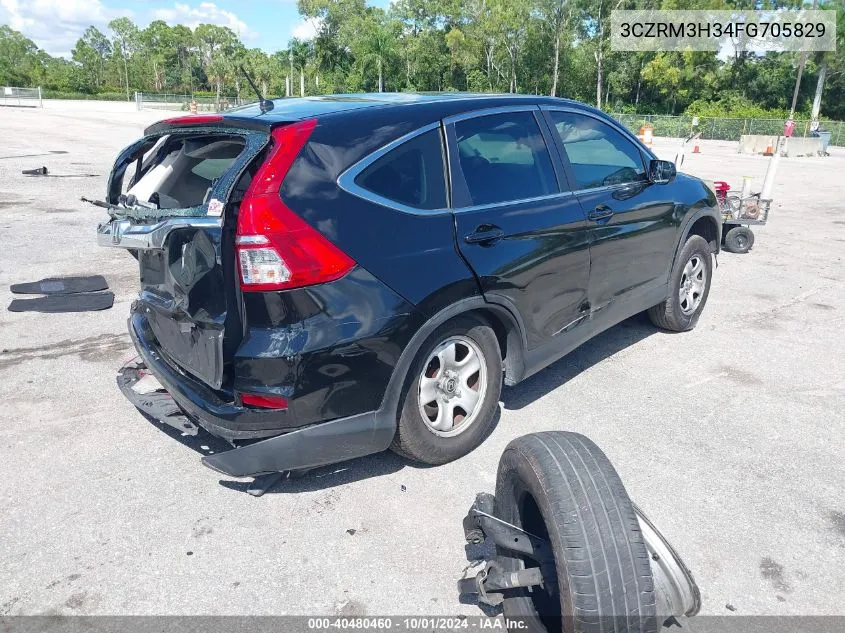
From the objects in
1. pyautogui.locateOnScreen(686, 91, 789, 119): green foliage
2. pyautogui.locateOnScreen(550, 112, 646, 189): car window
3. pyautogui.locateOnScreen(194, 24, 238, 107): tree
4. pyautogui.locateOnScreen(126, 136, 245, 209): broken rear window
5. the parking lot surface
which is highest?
pyautogui.locateOnScreen(194, 24, 238, 107): tree

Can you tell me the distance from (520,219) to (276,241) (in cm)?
142

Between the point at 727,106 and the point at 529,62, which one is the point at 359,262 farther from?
the point at 529,62

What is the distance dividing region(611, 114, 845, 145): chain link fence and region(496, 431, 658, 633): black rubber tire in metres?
40.3

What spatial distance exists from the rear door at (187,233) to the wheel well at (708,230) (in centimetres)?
370

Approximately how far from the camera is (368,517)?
3068 millimetres

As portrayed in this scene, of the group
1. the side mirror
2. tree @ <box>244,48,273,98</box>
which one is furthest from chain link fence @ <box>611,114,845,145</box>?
tree @ <box>244,48,273,98</box>

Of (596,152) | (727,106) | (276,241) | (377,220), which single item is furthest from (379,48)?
(276,241)

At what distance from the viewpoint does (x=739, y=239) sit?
8.50 metres

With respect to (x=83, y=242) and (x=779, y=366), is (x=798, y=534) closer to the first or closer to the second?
(x=779, y=366)

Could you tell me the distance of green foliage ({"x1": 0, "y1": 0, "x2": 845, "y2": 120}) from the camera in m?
63.2

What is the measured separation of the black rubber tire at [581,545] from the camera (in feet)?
6.40

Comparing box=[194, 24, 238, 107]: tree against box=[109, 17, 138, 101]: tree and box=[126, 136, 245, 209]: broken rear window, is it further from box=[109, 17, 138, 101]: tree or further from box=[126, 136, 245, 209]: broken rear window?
box=[126, 136, 245, 209]: broken rear window

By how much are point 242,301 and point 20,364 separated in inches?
115

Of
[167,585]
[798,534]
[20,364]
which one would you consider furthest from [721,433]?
[20,364]
